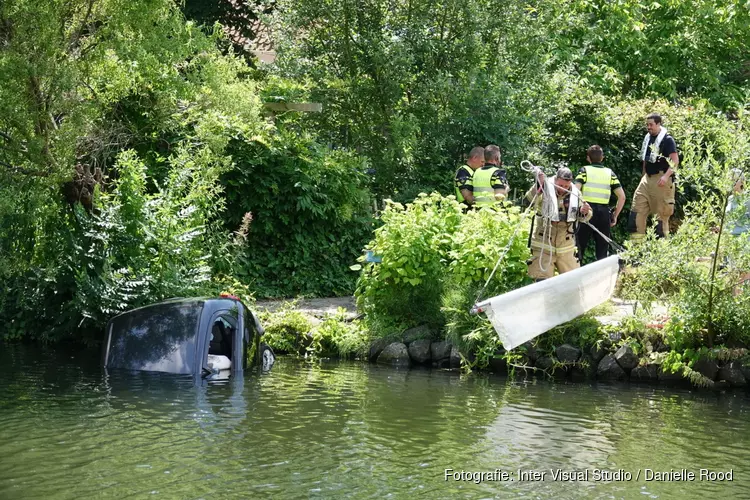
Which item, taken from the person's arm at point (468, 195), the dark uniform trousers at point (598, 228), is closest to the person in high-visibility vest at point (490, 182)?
the person's arm at point (468, 195)

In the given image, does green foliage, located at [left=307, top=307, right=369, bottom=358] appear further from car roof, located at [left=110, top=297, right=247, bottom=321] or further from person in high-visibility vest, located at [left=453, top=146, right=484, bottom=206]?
person in high-visibility vest, located at [left=453, top=146, right=484, bottom=206]

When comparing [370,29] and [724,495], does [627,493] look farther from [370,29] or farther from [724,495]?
[370,29]

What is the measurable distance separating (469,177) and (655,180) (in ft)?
9.15

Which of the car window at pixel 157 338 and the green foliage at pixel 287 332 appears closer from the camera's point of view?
the car window at pixel 157 338

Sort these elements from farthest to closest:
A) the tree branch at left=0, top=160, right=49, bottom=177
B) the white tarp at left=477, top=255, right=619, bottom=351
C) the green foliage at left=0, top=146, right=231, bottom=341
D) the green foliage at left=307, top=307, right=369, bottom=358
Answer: the green foliage at left=307, top=307, right=369, bottom=358 → the green foliage at left=0, top=146, right=231, bottom=341 → the tree branch at left=0, top=160, right=49, bottom=177 → the white tarp at left=477, top=255, right=619, bottom=351

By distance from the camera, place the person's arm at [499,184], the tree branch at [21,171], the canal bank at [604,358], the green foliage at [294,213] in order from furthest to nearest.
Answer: the green foliage at [294,213], the person's arm at [499,184], the tree branch at [21,171], the canal bank at [604,358]

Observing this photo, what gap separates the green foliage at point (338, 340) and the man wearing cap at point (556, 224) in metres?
2.67

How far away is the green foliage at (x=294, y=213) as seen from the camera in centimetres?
1908

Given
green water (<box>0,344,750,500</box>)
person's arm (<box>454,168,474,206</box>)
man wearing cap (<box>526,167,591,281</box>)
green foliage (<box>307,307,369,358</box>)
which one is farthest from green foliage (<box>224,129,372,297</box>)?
man wearing cap (<box>526,167,591,281</box>)

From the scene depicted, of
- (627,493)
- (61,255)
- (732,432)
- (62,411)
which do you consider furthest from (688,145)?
(61,255)

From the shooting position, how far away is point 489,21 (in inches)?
853

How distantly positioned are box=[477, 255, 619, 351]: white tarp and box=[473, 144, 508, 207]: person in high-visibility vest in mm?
2317

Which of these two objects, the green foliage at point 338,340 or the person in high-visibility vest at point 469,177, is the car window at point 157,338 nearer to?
the green foliage at point 338,340

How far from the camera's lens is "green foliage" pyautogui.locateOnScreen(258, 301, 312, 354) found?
15922 millimetres
